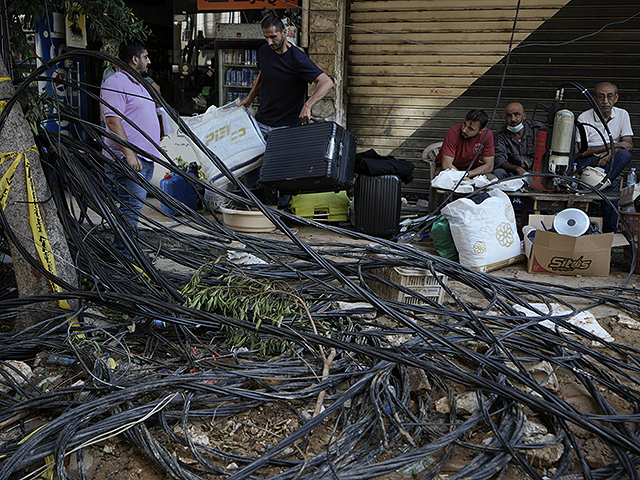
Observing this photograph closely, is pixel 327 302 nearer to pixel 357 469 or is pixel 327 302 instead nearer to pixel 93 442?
pixel 357 469

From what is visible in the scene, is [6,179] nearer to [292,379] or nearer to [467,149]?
[292,379]

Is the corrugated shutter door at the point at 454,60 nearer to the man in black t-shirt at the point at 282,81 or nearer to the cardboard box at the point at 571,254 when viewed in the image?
the man in black t-shirt at the point at 282,81

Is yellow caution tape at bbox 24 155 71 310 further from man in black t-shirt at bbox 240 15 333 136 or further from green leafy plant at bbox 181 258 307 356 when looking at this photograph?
man in black t-shirt at bbox 240 15 333 136

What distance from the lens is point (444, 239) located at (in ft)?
14.7

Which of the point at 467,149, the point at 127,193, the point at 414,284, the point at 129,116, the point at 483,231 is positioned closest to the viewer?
the point at 414,284

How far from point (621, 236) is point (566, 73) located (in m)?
3.07

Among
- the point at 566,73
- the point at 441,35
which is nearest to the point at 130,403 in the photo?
the point at 441,35

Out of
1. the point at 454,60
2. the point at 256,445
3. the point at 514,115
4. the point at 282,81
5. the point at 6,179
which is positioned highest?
the point at 454,60

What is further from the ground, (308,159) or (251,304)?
(308,159)

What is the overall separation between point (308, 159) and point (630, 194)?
3.31 m

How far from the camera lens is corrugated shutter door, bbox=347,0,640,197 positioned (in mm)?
6453

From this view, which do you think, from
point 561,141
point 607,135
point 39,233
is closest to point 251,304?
point 39,233

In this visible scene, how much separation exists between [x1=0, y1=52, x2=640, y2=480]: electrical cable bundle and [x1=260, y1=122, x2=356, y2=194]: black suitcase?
1439 mm

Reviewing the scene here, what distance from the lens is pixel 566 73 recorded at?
6633 mm
